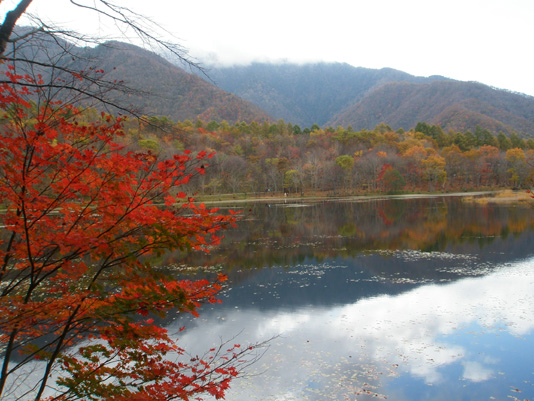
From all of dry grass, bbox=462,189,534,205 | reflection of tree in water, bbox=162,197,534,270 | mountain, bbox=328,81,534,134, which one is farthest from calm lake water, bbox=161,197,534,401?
mountain, bbox=328,81,534,134

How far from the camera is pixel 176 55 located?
3.18m

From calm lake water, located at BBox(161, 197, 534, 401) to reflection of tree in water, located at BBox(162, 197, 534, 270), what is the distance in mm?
183

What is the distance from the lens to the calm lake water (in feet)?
19.4

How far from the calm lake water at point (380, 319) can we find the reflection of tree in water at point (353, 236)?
7.2 inches

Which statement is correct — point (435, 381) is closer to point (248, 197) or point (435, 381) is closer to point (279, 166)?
point (248, 197)

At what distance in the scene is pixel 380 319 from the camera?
8.70m

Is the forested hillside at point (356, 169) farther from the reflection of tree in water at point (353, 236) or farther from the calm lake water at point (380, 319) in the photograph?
the calm lake water at point (380, 319)

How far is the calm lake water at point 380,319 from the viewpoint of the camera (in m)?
5.91

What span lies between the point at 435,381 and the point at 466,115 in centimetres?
12165

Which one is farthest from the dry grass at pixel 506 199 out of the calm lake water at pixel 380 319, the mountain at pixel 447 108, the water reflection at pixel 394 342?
the mountain at pixel 447 108

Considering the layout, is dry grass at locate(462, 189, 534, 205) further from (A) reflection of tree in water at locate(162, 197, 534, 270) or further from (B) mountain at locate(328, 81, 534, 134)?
(B) mountain at locate(328, 81, 534, 134)

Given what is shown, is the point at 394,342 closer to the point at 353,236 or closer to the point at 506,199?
the point at 353,236

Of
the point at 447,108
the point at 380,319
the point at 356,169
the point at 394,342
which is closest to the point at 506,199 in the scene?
the point at 356,169

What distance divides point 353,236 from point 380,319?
12.8 metres
